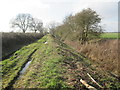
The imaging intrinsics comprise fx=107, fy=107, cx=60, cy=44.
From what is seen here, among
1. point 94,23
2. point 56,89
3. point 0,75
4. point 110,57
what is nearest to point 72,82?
point 56,89

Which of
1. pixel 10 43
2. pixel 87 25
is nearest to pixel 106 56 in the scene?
pixel 87 25

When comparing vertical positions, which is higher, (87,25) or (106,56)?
(87,25)

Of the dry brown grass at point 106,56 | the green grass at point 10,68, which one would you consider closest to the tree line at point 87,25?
the dry brown grass at point 106,56

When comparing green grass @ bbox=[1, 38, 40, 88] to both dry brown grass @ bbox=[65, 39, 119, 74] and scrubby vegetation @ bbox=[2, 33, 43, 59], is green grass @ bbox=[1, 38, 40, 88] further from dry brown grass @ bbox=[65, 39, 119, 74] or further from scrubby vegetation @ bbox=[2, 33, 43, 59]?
dry brown grass @ bbox=[65, 39, 119, 74]

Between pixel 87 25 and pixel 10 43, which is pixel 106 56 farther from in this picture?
pixel 10 43

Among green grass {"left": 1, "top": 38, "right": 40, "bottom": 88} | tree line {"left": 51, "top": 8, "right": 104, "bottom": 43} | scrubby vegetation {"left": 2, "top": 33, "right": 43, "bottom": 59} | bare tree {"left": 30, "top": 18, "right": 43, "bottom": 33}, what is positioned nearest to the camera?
green grass {"left": 1, "top": 38, "right": 40, "bottom": 88}

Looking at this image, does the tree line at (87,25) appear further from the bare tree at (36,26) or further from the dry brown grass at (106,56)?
the bare tree at (36,26)

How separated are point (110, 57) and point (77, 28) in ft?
44.7

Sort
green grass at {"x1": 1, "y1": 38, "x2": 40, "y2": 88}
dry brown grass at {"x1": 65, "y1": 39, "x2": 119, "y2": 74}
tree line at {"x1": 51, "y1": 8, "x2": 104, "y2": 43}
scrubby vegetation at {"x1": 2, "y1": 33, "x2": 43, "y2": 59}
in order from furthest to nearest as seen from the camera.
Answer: tree line at {"x1": 51, "y1": 8, "x2": 104, "y2": 43} < scrubby vegetation at {"x1": 2, "y1": 33, "x2": 43, "y2": 59} < dry brown grass at {"x1": 65, "y1": 39, "x2": 119, "y2": 74} < green grass at {"x1": 1, "y1": 38, "x2": 40, "y2": 88}

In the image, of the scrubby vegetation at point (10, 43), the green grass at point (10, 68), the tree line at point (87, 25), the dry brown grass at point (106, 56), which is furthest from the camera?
the tree line at point (87, 25)

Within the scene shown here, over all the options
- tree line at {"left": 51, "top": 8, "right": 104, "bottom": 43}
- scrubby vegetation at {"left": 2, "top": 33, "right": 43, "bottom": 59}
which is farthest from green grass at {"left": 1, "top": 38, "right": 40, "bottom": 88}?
tree line at {"left": 51, "top": 8, "right": 104, "bottom": 43}

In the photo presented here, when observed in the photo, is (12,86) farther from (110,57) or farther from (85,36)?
(85,36)

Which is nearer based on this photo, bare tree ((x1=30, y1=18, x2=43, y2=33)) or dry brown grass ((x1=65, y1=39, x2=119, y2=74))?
dry brown grass ((x1=65, y1=39, x2=119, y2=74))

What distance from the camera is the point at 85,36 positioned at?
22.2 m
